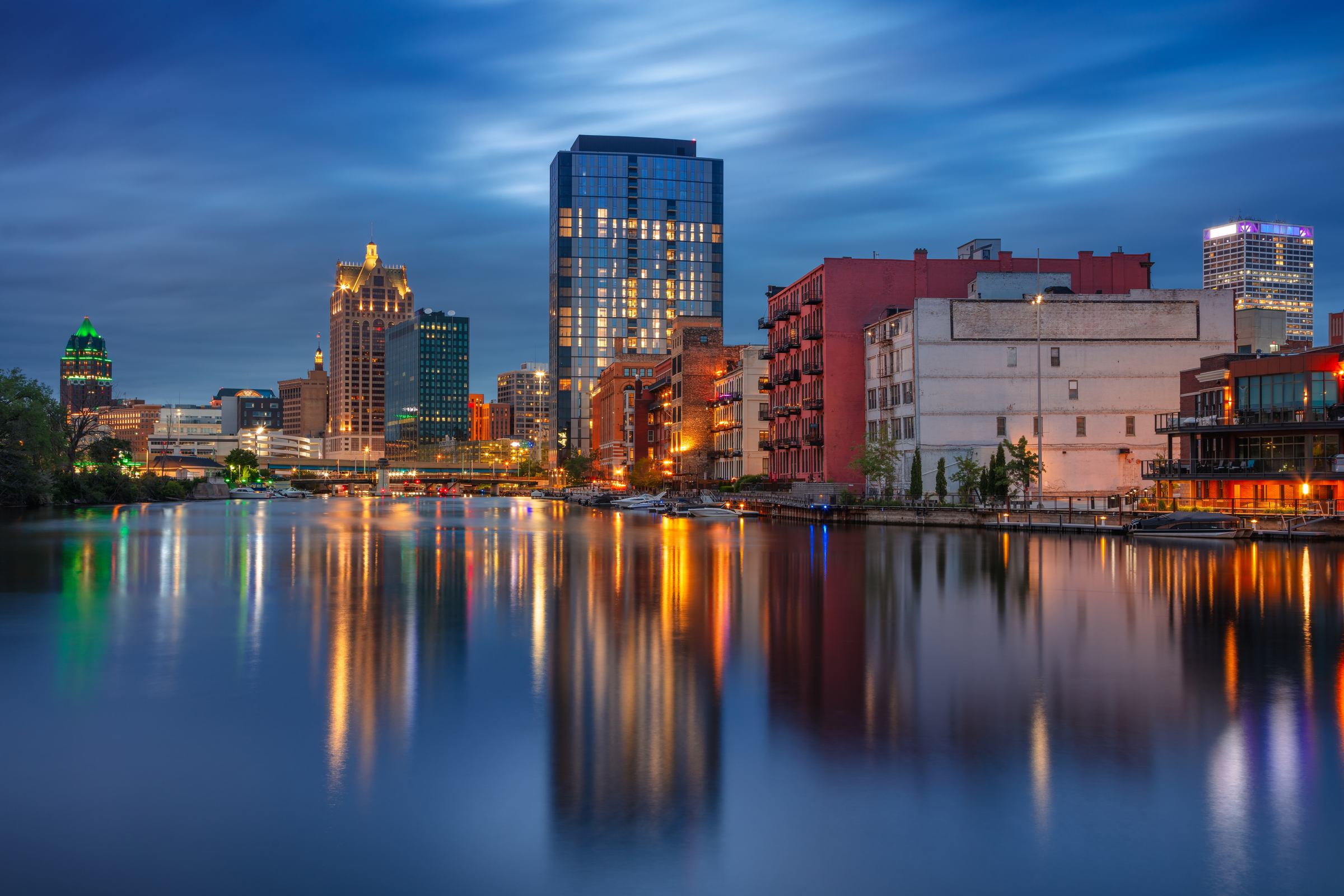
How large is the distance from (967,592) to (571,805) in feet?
77.9

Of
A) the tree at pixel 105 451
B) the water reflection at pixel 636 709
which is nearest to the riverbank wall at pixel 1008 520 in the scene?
the water reflection at pixel 636 709

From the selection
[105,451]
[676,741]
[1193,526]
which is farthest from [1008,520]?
[105,451]

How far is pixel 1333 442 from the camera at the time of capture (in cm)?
6569

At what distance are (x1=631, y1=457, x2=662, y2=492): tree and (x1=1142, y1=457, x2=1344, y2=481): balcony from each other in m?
95.2

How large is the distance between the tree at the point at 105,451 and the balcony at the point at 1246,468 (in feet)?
465

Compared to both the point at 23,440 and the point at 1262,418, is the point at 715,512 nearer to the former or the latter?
the point at 1262,418

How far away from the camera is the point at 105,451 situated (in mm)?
157750

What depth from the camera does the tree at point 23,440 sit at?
11769 cm

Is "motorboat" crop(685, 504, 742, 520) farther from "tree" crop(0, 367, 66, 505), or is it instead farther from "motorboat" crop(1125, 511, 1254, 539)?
"tree" crop(0, 367, 66, 505)

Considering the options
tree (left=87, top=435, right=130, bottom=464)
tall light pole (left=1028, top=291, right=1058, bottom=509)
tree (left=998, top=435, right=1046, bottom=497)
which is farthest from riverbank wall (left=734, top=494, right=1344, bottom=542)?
tree (left=87, top=435, right=130, bottom=464)

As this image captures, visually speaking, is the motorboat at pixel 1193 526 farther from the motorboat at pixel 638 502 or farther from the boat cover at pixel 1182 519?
the motorboat at pixel 638 502

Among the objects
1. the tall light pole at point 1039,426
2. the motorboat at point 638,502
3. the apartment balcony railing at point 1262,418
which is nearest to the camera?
the apartment balcony railing at point 1262,418

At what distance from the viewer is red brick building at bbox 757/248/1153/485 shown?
99.7m

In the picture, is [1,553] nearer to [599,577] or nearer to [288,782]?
[599,577]
